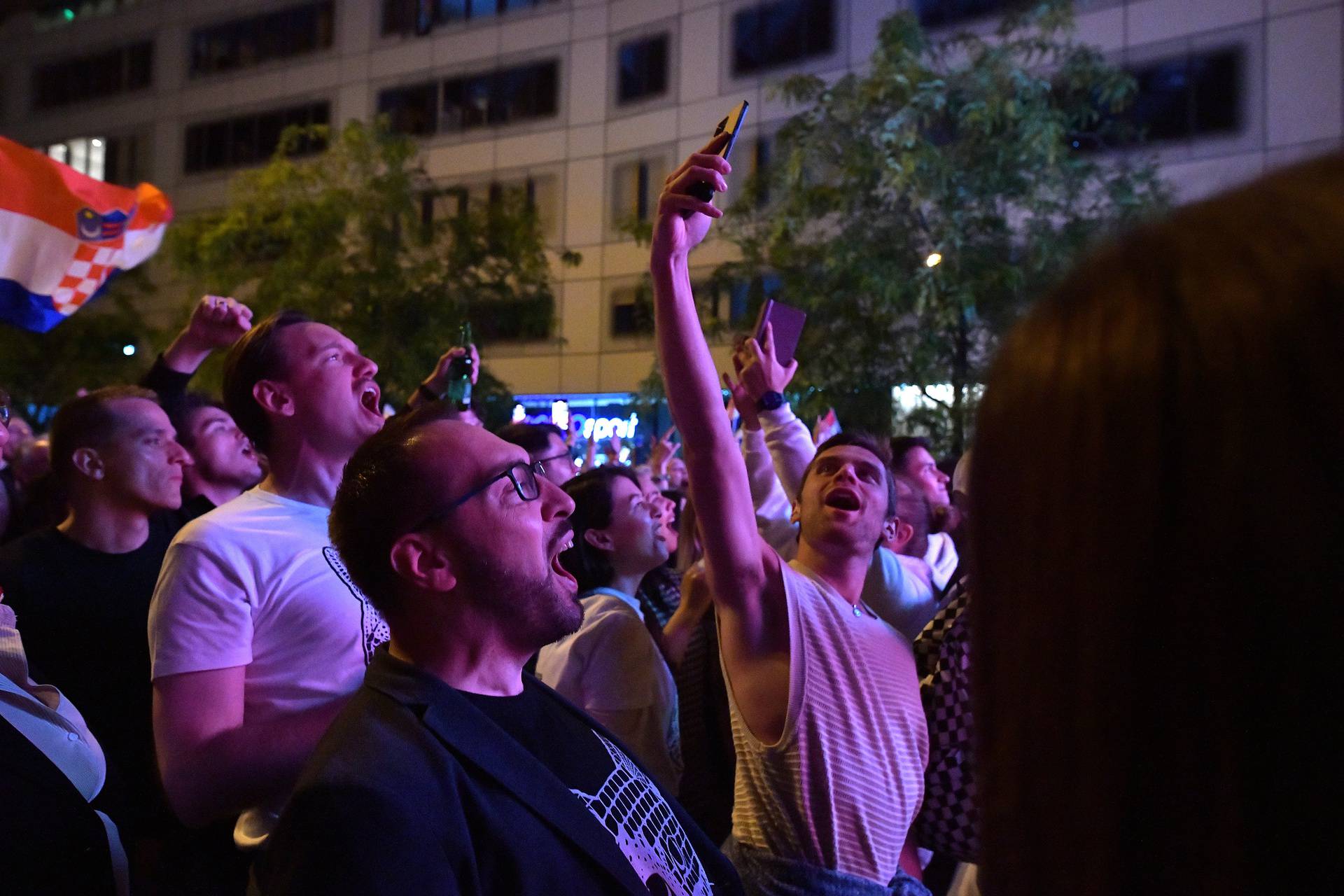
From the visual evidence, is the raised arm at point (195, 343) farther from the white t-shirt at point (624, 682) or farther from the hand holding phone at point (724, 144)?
the hand holding phone at point (724, 144)

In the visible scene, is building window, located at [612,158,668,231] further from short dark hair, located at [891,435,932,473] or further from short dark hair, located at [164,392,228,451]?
short dark hair, located at [164,392,228,451]

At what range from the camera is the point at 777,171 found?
52.6 feet

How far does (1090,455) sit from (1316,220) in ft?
0.58

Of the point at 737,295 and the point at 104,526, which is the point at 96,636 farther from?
the point at 737,295

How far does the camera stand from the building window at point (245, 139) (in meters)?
30.4

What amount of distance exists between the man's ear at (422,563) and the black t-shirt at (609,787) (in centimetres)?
24

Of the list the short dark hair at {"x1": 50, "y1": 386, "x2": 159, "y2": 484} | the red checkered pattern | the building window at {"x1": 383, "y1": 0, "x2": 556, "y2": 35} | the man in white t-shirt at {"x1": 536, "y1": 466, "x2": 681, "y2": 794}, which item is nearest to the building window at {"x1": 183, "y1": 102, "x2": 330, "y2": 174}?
the building window at {"x1": 383, "y1": 0, "x2": 556, "y2": 35}

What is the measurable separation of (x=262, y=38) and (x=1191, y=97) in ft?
81.1

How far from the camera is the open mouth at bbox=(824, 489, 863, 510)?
345 cm

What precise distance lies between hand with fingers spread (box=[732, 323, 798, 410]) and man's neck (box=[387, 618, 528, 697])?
1.87 m

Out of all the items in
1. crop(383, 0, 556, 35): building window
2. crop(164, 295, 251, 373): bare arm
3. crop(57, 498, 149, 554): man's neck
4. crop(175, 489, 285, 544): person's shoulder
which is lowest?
crop(57, 498, 149, 554): man's neck

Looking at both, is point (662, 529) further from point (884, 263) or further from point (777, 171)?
point (777, 171)

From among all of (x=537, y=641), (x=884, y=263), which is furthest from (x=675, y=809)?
(x=884, y=263)

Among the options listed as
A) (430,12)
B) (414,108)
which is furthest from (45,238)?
(430,12)
